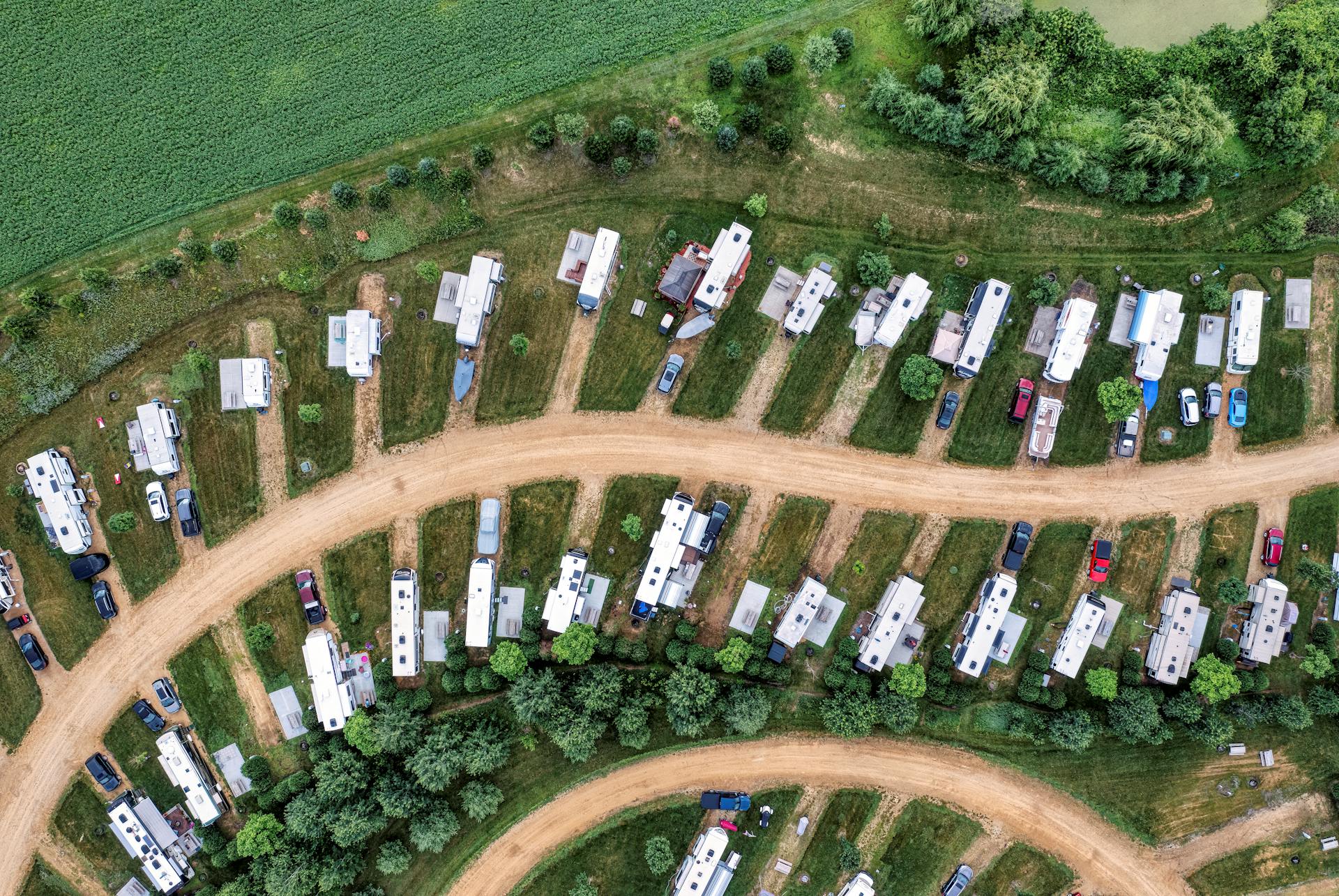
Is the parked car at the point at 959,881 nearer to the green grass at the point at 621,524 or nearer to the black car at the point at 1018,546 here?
the black car at the point at 1018,546

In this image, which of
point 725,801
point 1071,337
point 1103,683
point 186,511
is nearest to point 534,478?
point 186,511

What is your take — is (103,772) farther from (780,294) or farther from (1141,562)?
(1141,562)

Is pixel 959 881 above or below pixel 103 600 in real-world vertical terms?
above

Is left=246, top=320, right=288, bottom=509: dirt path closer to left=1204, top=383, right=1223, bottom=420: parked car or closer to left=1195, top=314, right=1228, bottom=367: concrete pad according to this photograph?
left=1195, top=314, right=1228, bottom=367: concrete pad

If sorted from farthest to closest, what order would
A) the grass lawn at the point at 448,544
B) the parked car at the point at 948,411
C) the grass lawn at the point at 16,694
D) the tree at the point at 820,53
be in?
the grass lawn at the point at 448,544
the grass lawn at the point at 16,694
the parked car at the point at 948,411
the tree at the point at 820,53

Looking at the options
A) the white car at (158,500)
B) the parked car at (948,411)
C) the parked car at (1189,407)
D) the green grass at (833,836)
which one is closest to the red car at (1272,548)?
the parked car at (1189,407)

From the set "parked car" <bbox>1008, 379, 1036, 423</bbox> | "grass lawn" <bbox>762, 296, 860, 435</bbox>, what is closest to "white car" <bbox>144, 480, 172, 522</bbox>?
"grass lawn" <bbox>762, 296, 860, 435</bbox>

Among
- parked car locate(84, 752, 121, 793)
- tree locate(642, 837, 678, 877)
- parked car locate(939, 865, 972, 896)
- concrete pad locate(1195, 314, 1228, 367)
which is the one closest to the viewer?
tree locate(642, 837, 678, 877)
